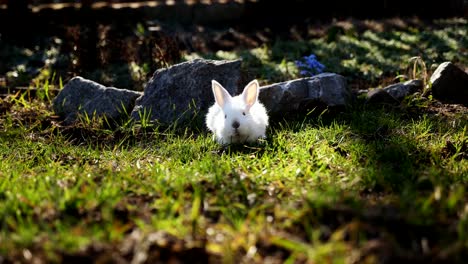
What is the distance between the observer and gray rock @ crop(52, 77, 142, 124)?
6.14m

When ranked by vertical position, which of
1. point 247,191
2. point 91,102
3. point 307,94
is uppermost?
point 247,191

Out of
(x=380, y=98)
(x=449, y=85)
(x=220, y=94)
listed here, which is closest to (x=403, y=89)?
(x=380, y=98)

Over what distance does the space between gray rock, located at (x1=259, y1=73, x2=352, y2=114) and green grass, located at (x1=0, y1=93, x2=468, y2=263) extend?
28.8 inches

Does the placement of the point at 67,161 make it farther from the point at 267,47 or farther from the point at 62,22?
the point at 62,22

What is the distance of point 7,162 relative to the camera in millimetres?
4488

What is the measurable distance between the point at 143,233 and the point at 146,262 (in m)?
0.20

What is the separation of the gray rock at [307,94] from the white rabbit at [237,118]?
1.71ft

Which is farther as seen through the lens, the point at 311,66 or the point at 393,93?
the point at 311,66

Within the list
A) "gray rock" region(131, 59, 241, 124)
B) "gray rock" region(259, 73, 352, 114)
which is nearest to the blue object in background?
"gray rock" region(259, 73, 352, 114)

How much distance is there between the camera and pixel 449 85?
609 centimetres

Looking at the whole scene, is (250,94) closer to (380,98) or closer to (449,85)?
(380,98)

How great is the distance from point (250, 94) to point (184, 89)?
122 cm

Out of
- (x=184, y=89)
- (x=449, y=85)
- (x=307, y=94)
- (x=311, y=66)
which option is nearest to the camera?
(x=307, y=94)

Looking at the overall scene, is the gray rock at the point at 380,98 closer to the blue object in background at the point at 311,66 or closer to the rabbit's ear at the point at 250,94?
the blue object in background at the point at 311,66
